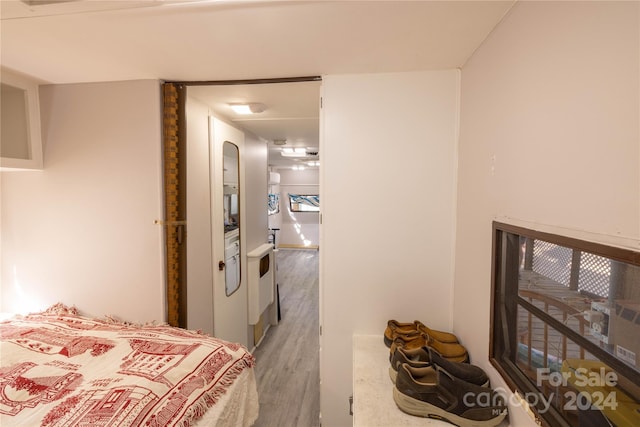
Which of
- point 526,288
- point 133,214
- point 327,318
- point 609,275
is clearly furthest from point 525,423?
point 133,214

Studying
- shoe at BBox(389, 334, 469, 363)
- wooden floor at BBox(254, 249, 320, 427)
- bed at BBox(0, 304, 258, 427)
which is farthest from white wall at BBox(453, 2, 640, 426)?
wooden floor at BBox(254, 249, 320, 427)

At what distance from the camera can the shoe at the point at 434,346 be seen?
1354 millimetres

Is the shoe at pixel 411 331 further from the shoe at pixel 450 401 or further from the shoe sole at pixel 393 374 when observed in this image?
the shoe at pixel 450 401

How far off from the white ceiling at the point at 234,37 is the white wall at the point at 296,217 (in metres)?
5.97

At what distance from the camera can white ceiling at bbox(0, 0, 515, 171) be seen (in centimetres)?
104

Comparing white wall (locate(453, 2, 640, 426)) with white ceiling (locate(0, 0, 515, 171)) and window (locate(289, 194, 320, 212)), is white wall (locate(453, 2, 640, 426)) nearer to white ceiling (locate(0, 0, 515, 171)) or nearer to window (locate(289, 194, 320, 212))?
white ceiling (locate(0, 0, 515, 171))

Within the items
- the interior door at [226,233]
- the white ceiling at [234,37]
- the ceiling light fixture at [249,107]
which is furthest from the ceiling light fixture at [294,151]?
the white ceiling at [234,37]

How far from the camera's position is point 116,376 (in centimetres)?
121

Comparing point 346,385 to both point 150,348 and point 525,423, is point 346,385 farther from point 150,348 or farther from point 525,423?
point 150,348

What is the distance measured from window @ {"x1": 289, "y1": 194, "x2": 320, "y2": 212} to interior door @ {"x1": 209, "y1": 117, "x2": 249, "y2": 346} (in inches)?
200

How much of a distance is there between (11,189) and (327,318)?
217 centimetres

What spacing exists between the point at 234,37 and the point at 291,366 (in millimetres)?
2623

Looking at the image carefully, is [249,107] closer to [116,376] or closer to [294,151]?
[116,376]

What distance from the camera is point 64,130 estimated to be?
174 cm
